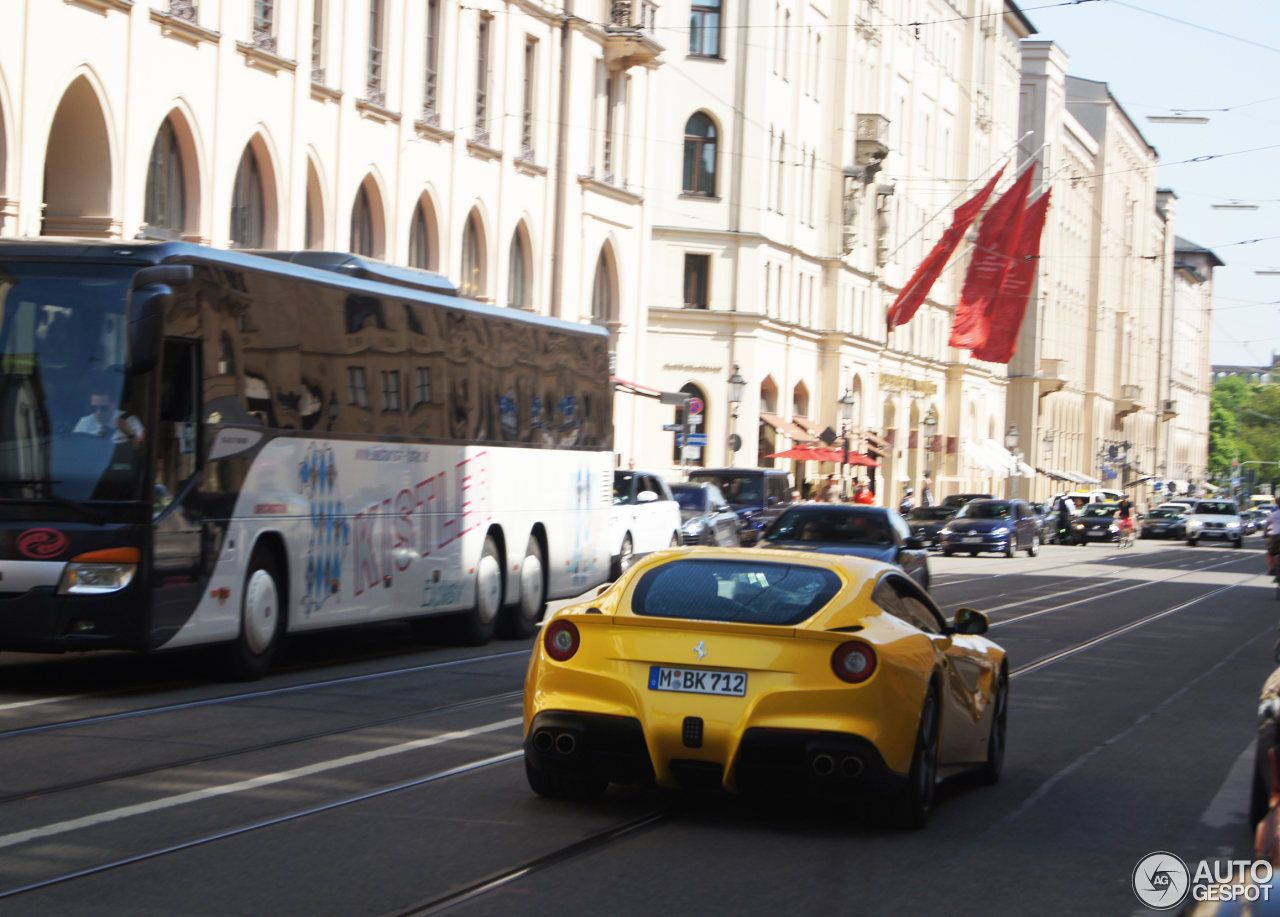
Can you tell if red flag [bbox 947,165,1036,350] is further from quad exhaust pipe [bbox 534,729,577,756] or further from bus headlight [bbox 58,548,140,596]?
quad exhaust pipe [bbox 534,729,577,756]

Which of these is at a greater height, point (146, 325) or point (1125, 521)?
point (146, 325)

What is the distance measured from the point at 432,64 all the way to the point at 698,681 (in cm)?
3088

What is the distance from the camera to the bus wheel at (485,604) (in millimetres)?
17609

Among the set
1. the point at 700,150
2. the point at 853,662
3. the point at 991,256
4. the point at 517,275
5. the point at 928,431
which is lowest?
the point at 853,662

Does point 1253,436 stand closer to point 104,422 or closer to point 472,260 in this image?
point 472,260

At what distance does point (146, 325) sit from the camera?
38.8 ft

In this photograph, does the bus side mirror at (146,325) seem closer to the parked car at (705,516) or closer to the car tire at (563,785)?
the car tire at (563,785)

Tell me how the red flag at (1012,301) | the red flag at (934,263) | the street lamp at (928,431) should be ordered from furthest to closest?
the street lamp at (928,431), the red flag at (934,263), the red flag at (1012,301)

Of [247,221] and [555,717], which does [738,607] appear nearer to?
[555,717]

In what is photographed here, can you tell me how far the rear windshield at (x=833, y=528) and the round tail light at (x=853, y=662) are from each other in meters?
12.4

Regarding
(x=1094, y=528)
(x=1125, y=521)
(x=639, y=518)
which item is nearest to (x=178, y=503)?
(x=639, y=518)

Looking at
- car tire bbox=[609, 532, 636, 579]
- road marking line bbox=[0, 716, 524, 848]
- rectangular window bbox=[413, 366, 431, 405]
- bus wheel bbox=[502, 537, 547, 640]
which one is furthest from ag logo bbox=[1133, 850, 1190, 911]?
car tire bbox=[609, 532, 636, 579]

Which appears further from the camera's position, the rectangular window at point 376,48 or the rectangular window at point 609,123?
the rectangular window at point 609,123

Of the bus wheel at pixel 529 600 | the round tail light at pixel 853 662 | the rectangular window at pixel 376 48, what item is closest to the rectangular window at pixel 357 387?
the bus wheel at pixel 529 600
